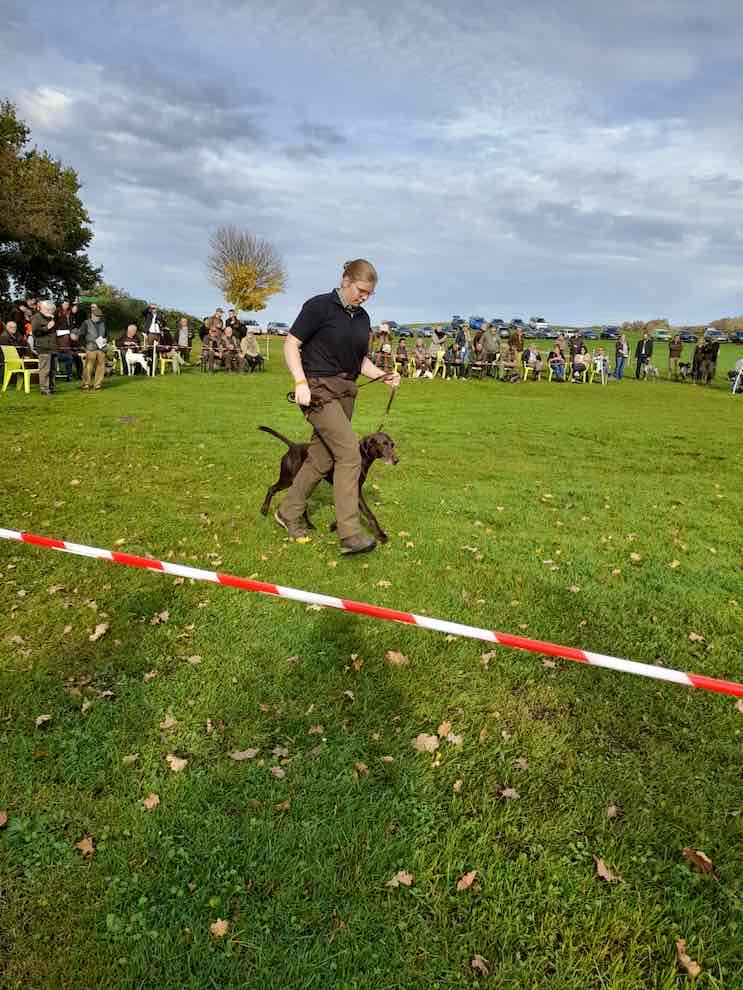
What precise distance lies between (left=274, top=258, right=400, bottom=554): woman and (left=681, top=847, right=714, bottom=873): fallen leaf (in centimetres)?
356

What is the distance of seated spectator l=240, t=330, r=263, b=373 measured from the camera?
2681cm

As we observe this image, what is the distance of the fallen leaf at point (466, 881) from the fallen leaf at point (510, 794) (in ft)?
1.57

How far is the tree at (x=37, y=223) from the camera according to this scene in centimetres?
3080

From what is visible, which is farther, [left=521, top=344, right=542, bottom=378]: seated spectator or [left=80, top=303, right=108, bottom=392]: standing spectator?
[left=521, top=344, right=542, bottom=378]: seated spectator

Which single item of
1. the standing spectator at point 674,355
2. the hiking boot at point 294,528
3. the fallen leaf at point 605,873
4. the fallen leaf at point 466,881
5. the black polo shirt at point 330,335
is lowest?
the fallen leaf at point 466,881

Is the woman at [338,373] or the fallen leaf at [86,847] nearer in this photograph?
the fallen leaf at [86,847]

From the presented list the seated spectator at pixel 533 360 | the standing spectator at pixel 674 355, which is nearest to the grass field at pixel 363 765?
the seated spectator at pixel 533 360

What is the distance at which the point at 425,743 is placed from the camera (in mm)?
3373

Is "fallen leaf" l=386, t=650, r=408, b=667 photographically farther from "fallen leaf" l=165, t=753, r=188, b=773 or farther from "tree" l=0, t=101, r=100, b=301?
"tree" l=0, t=101, r=100, b=301

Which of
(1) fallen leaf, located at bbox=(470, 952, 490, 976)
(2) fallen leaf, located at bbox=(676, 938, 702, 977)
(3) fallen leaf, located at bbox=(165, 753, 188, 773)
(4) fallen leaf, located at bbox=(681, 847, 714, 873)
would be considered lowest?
(1) fallen leaf, located at bbox=(470, 952, 490, 976)

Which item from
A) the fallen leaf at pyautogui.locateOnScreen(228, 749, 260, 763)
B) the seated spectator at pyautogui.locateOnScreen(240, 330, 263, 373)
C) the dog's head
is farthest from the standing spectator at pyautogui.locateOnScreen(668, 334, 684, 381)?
the fallen leaf at pyautogui.locateOnScreen(228, 749, 260, 763)

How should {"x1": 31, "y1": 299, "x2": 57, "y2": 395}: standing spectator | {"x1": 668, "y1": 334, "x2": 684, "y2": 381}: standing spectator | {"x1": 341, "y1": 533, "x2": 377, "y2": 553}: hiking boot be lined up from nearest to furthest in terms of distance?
{"x1": 341, "y1": 533, "x2": 377, "y2": 553}: hiking boot → {"x1": 31, "y1": 299, "x2": 57, "y2": 395}: standing spectator → {"x1": 668, "y1": 334, "x2": 684, "y2": 381}: standing spectator

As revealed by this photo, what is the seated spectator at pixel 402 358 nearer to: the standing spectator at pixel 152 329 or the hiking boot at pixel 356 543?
the standing spectator at pixel 152 329

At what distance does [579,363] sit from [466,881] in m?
30.3
